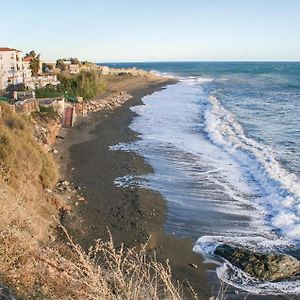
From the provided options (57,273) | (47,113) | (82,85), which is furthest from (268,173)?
(82,85)

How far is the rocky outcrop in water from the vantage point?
446 inches

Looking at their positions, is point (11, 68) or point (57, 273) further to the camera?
point (11, 68)

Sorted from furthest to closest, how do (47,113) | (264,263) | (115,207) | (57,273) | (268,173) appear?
(47,113)
(268,173)
(115,207)
(264,263)
(57,273)

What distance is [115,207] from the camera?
51.1 feet

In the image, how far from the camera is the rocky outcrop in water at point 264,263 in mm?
11328

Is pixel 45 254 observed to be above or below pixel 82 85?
below

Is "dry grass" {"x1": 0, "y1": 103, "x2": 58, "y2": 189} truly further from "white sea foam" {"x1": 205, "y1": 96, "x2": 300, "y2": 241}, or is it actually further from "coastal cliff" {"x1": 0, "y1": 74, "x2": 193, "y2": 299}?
"white sea foam" {"x1": 205, "y1": 96, "x2": 300, "y2": 241}

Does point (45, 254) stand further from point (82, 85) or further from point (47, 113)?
point (82, 85)

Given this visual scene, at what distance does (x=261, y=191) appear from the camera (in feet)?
58.9

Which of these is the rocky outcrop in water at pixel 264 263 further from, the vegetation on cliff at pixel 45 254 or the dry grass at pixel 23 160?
the dry grass at pixel 23 160

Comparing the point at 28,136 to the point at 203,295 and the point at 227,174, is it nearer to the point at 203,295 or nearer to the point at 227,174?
the point at 227,174

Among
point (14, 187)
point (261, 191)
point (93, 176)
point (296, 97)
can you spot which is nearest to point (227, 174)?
point (261, 191)

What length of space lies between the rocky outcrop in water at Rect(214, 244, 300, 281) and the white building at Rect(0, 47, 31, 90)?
3716 centimetres

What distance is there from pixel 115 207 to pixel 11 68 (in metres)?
36.0
